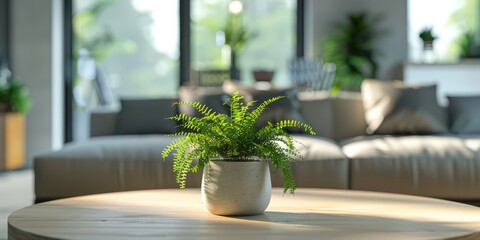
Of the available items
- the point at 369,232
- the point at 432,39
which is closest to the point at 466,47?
the point at 432,39

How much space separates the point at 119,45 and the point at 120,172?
509 centimetres

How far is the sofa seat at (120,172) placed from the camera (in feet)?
14.0

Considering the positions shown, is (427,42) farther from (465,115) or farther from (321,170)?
(321,170)

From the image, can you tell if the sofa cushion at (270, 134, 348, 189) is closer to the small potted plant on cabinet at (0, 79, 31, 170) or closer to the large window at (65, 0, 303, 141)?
the small potted plant on cabinet at (0, 79, 31, 170)

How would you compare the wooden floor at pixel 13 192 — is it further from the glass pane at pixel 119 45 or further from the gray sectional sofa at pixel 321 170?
the glass pane at pixel 119 45

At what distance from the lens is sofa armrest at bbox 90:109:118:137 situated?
543cm

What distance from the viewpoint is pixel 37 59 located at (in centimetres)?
878

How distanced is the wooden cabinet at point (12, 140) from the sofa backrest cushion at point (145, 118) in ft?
9.09

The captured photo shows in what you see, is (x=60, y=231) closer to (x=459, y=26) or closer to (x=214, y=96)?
(x=214, y=96)

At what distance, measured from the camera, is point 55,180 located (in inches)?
168

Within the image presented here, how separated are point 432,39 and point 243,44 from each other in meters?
1.95

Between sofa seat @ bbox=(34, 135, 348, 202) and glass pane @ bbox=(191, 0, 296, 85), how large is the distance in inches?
191

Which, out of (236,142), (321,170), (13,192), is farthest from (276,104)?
(236,142)

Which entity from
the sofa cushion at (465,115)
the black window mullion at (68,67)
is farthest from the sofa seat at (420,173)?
the black window mullion at (68,67)
